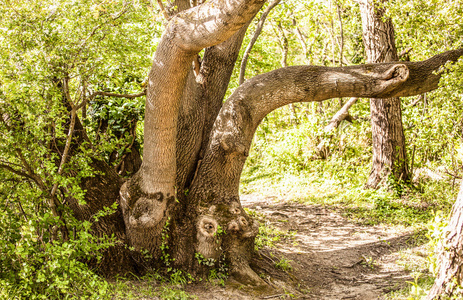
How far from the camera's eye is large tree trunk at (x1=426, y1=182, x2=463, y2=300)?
Result: 320 cm

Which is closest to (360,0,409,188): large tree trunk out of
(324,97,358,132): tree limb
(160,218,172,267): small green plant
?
(324,97,358,132): tree limb

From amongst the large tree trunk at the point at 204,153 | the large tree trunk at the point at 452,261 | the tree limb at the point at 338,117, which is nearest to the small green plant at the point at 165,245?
the large tree trunk at the point at 204,153

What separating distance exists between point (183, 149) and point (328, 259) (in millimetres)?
3133

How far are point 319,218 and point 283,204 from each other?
1301 mm

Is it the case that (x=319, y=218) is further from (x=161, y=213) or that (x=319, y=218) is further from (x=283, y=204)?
(x=161, y=213)

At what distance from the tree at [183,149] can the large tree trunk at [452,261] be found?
7.30ft

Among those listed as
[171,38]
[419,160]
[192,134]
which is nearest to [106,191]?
[192,134]

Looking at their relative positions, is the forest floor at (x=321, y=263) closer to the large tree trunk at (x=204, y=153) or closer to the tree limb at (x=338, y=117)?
the large tree trunk at (x=204, y=153)

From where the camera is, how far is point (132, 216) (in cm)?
455

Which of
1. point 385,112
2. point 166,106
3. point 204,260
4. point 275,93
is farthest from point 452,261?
point 385,112

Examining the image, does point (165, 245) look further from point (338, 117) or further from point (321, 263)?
point (338, 117)

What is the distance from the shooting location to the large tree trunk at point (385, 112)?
8633 mm

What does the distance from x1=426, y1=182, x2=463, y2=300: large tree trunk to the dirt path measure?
1629 mm

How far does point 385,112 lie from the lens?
872cm
